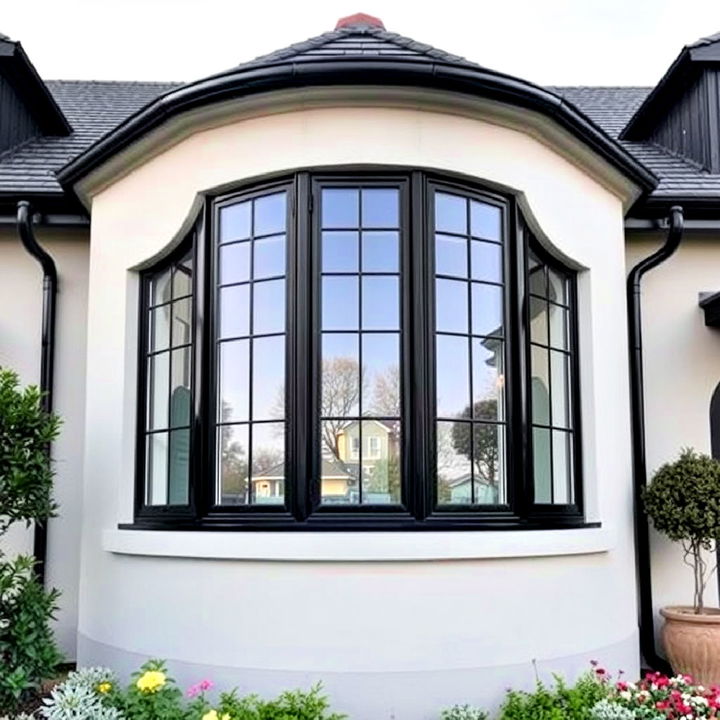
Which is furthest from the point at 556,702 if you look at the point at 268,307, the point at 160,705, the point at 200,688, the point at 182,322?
the point at 182,322

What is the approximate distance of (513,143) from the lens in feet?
20.5

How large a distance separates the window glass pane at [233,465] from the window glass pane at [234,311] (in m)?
0.69

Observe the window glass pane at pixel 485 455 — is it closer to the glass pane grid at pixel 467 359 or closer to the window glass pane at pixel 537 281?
the glass pane grid at pixel 467 359

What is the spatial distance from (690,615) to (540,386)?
2266 millimetres

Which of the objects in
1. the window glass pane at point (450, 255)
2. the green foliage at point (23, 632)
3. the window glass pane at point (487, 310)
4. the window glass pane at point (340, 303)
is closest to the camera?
the green foliage at point (23, 632)

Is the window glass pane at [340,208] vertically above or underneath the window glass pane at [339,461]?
above

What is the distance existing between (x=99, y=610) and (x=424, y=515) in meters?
2.71

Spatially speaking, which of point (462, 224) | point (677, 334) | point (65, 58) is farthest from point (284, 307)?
point (65, 58)

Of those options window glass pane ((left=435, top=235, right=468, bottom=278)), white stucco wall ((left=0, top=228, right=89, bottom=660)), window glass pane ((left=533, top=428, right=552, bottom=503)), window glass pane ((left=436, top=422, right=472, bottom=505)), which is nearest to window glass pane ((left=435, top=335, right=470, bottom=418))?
window glass pane ((left=436, top=422, right=472, bottom=505))

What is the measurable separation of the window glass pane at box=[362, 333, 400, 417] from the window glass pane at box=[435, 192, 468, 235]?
875 millimetres

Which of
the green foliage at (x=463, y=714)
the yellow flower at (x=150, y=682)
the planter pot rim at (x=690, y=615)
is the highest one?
the planter pot rim at (x=690, y=615)

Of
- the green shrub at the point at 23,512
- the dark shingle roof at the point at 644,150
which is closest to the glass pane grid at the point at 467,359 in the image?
the dark shingle roof at the point at 644,150

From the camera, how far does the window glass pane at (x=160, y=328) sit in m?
6.69

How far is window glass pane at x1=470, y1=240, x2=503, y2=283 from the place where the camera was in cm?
606
